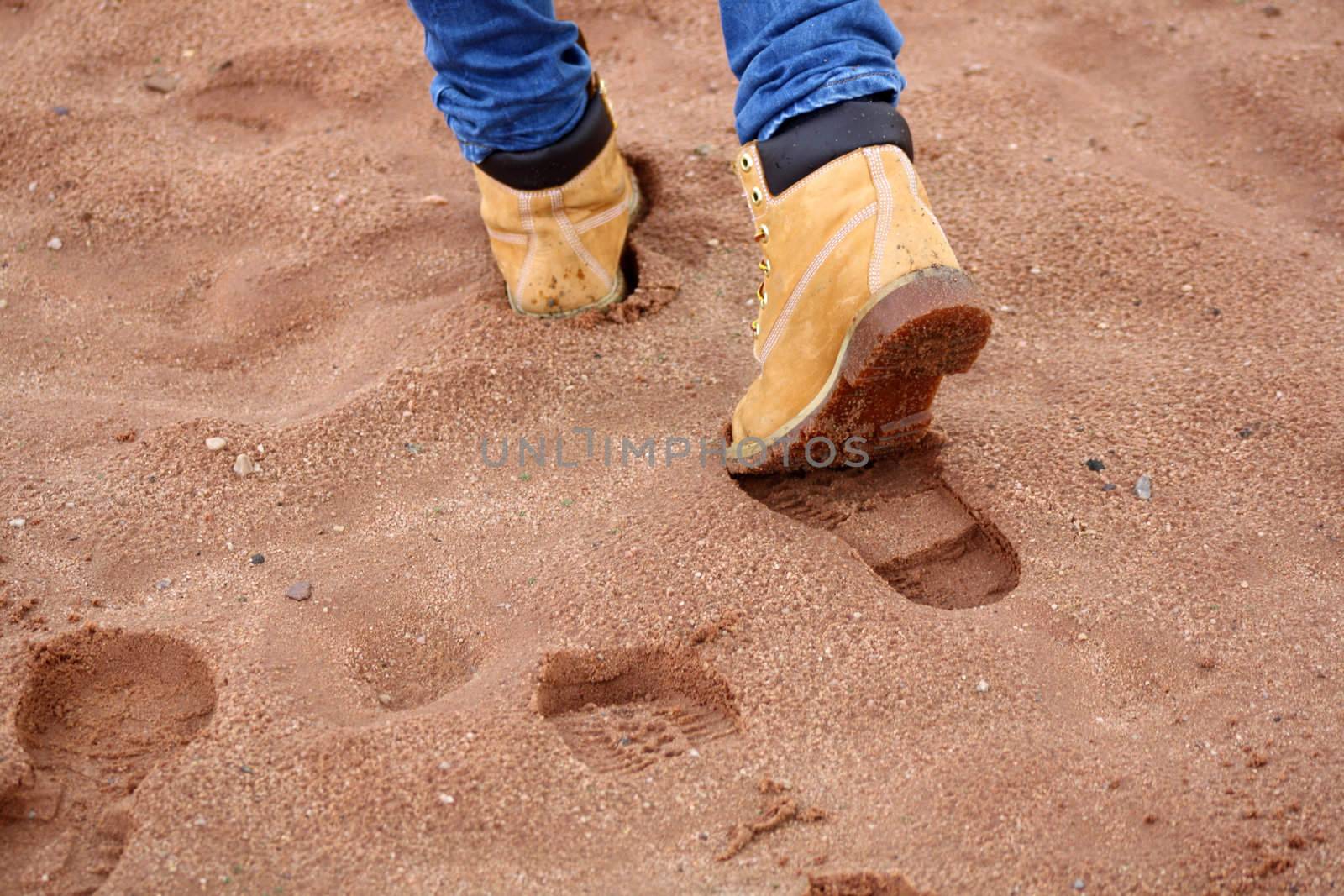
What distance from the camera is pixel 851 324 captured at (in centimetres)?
155

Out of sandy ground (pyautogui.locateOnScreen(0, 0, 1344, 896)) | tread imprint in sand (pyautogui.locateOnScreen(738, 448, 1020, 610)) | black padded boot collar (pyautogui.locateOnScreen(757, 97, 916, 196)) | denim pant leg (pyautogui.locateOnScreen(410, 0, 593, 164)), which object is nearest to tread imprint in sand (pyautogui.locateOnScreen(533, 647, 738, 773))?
sandy ground (pyautogui.locateOnScreen(0, 0, 1344, 896))

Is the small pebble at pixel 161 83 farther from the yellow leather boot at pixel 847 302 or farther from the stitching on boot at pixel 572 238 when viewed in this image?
the yellow leather boot at pixel 847 302

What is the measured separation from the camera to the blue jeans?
1.58 metres

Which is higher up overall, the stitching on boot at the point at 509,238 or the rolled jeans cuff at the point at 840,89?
the rolled jeans cuff at the point at 840,89

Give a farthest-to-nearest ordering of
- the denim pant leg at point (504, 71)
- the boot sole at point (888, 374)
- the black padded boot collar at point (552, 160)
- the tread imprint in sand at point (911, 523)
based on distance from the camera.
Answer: the black padded boot collar at point (552, 160) < the denim pant leg at point (504, 71) < the tread imprint in sand at point (911, 523) < the boot sole at point (888, 374)

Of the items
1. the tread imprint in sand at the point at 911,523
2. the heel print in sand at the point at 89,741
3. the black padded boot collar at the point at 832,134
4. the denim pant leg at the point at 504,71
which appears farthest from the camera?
the denim pant leg at the point at 504,71

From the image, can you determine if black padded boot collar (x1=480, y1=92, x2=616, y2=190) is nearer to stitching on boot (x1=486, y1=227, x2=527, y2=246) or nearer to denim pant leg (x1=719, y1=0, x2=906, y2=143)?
stitching on boot (x1=486, y1=227, x2=527, y2=246)

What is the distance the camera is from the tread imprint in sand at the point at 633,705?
147 centimetres

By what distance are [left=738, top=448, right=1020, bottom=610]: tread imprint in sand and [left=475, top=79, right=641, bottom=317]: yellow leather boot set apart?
1.83 feet

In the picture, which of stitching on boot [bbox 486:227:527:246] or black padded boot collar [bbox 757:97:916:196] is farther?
stitching on boot [bbox 486:227:527:246]

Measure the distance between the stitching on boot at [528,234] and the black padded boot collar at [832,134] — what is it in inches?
23.2

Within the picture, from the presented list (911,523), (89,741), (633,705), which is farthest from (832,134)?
(89,741)

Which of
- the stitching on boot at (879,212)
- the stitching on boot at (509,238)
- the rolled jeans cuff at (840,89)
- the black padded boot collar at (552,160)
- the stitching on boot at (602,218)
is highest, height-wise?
the rolled jeans cuff at (840,89)

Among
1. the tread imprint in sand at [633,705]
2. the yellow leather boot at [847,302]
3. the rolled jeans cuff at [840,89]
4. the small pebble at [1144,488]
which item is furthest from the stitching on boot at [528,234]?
the small pebble at [1144,488]
